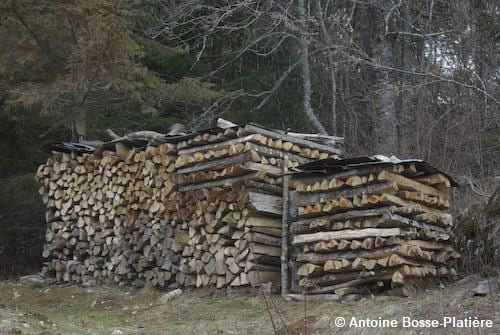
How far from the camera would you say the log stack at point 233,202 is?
8.61m

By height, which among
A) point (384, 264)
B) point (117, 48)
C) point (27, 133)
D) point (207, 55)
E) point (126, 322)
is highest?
point (207, 55)

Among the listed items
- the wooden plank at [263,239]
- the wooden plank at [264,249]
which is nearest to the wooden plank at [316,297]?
the wooden plank at [264,249]

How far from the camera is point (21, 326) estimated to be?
6293 mm

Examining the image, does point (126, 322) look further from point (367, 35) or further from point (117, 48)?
point (367, 35)

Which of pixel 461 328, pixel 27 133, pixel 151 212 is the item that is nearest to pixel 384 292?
pixel 461 328

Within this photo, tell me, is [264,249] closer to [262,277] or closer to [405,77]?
[262,277]

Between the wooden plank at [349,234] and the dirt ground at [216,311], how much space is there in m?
A: 0.68

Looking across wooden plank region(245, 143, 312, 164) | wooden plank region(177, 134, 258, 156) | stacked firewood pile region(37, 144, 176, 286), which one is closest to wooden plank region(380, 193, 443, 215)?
wooden plank region(245, 143, 312, 164)

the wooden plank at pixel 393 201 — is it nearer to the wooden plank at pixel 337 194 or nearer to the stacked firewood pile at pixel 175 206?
the wooden plank at pixel 337 194

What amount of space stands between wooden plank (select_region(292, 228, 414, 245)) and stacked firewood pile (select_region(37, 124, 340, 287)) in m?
0.74

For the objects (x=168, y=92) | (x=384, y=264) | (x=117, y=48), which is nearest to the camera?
(x=384, y=264)

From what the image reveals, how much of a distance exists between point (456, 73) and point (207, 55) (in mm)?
5657

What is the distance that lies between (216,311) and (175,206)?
186cm

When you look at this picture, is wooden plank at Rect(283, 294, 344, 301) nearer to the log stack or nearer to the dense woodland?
the log stack
